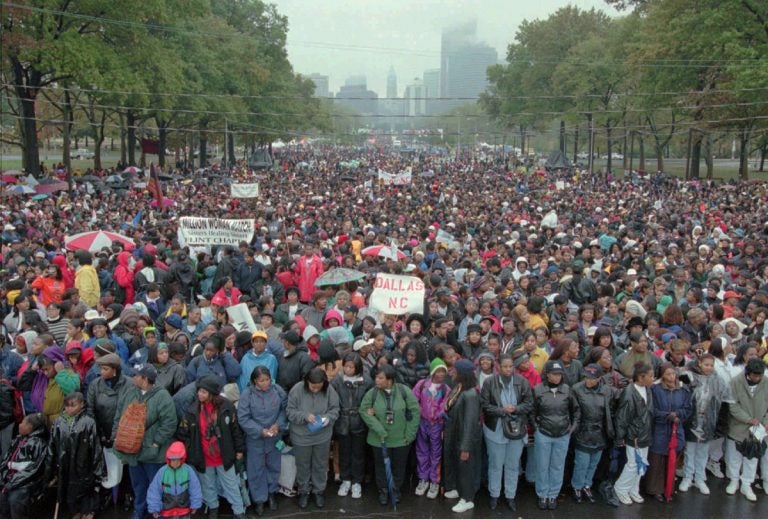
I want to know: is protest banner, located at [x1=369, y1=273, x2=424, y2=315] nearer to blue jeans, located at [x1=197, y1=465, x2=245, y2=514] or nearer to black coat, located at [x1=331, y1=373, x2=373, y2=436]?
black coat, located at [x1=331, y1=373, x2=373, y2=436]

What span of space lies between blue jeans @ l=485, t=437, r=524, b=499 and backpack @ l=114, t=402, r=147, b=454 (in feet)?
10.7

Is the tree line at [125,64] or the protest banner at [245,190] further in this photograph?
the tree line at [125,64]

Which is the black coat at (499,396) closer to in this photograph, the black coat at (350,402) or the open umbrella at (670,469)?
the black coat at (350,402)

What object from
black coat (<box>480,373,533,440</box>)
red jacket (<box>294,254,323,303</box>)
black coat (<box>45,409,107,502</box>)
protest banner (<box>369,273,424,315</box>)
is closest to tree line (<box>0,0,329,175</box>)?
red jacket (<box>294,254,323,303</box>)

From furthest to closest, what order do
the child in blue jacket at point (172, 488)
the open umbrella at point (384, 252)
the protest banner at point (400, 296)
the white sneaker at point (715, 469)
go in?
the open umbrella at point (384, 252), the protest banner at point (400, 296), the white sneaker at point (715, 469), the child in blue jacket at point (172, 488)

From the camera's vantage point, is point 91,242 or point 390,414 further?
point 91,242

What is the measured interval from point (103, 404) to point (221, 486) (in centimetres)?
135

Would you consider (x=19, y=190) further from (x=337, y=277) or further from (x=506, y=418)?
(x=506, y=418)

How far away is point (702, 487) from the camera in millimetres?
7090

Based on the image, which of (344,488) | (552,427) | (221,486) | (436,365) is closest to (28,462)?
(221,486)

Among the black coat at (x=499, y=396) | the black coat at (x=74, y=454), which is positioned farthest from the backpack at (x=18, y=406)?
the black coat at (x=499, y=396)

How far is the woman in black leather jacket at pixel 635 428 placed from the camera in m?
6.68

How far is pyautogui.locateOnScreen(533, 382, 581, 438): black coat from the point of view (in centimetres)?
657

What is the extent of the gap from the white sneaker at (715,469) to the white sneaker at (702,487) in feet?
1.14
